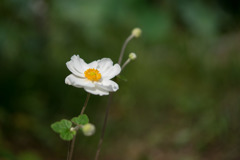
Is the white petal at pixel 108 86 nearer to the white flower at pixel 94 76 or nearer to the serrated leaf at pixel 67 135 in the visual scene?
the white flower at pixel 94 76

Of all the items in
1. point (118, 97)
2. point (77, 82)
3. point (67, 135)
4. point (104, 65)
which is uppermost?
point (118, 97)

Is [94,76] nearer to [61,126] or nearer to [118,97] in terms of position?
[61,126]

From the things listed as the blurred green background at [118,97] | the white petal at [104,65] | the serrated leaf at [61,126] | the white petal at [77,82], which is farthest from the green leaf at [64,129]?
the blurred green background at [118,97]

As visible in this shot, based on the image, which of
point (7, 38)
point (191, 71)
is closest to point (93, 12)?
point (7, 38)

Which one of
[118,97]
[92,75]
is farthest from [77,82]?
[118,97]

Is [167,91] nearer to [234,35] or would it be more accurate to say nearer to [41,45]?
[234,35]

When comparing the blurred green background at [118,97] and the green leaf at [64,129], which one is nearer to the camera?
the green leaf at [64,129]
